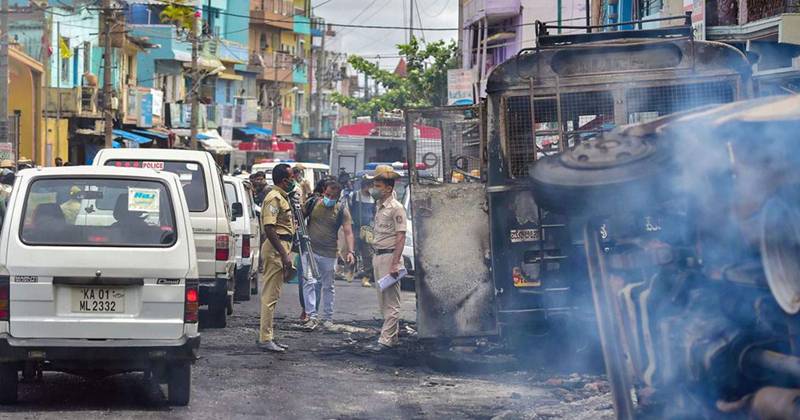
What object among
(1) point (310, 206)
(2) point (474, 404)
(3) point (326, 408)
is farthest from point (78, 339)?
(1) point (310, 206)

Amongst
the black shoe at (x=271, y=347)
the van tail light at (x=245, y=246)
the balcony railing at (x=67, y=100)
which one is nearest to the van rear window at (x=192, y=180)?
the black shoe at (x=271, y=347)

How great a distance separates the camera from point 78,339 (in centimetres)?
870

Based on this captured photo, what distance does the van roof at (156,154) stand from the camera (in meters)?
13.8

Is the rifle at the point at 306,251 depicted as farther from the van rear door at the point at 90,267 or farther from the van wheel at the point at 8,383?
the van wheel at the point at 8,383

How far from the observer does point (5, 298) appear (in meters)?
8.59

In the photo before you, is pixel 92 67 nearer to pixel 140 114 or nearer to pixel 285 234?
pixel 140 114

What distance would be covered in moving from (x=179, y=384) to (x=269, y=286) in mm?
3387

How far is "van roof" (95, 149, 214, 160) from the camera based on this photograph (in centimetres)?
1378

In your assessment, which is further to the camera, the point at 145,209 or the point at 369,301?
the point at 369,301

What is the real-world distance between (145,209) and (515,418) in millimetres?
2993

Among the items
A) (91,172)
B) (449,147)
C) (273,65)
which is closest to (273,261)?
(449,147)

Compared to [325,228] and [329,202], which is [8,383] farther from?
[329,202]

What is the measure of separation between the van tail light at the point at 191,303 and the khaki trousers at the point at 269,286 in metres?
3.46

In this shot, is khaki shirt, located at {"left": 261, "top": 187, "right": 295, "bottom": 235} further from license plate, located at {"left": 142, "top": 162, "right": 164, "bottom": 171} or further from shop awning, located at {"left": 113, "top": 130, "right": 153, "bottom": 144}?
shop awning, located at {"left": 113, "top": 130, "right": 153, "bottom": 144}
